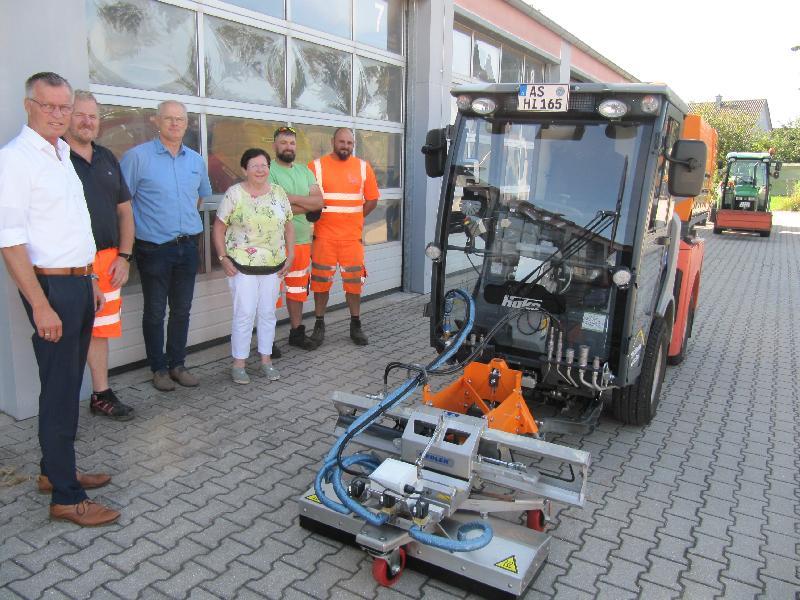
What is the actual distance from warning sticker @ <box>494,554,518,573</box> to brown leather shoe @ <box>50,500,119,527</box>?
1894 mm

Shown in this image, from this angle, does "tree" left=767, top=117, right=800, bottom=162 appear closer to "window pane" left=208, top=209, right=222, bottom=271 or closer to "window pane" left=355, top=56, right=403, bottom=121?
"window pane" left=355, top=56, right=403, bottom=121

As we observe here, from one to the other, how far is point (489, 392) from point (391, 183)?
517 centimetres

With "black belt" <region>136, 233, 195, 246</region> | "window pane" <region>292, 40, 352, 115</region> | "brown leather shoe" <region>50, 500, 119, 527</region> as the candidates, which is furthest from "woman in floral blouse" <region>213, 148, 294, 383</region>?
"window pane" <region>292, 40, 352, 115</region>

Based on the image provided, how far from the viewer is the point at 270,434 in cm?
437

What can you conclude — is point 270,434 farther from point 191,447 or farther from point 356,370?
point 356,370

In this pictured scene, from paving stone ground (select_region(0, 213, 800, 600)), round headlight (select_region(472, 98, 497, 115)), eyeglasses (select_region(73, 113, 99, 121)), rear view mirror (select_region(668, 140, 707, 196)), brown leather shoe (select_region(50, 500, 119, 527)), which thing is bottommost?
paving stone ground (select_region(0, 213, 800, 600))

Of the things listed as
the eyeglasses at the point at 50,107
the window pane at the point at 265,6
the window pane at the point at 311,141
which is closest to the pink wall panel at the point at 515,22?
the window pane at the point at 311,141

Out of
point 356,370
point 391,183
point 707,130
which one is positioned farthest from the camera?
point 391,183

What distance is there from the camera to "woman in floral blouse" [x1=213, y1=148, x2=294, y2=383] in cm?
500

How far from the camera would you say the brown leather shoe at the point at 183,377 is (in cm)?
510

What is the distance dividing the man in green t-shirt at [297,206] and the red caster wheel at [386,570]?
3.23m

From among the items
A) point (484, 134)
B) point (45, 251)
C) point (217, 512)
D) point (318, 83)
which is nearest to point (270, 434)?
point (217, 512)

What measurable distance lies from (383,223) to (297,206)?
2868 millimetres

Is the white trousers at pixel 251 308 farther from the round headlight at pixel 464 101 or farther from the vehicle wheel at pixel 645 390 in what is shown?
the vehicle wheel at pixel 645 390
